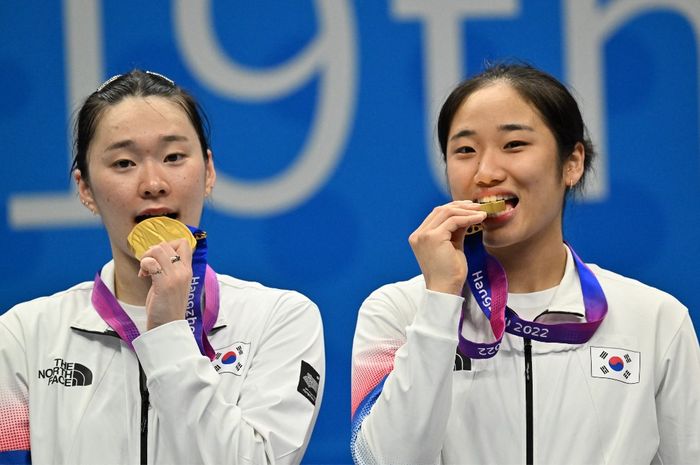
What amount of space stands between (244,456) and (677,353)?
1088mm

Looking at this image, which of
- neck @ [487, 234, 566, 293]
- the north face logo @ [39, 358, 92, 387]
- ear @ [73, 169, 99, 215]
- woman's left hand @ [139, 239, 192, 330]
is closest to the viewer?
woman's left hand @ [139, 239, 192, 330]

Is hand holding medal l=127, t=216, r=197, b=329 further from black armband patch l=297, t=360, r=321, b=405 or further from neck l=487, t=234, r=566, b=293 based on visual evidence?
neck l=487, t=234, r=566, b=293

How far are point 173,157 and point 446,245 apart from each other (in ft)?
2.53

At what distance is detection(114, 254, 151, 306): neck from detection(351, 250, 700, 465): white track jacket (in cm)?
59

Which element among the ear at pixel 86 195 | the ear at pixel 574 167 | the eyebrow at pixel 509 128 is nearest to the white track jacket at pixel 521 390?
the ear at pixel 574 167

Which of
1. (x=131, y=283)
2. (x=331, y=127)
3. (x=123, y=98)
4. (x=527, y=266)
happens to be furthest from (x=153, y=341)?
(x=331, y=127)

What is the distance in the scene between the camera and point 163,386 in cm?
266

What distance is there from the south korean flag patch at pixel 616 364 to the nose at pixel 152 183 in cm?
115

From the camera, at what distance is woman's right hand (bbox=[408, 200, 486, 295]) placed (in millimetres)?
2727

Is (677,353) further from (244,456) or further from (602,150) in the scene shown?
(602,150)

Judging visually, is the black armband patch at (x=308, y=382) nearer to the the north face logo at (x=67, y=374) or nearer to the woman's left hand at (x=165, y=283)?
the woman's left hand at (x=165, y=283)

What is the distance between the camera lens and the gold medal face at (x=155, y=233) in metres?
2.86

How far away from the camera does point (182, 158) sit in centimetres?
300

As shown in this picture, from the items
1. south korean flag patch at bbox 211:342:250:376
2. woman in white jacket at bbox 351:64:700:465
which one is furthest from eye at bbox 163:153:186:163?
woman in white jacket at bbox 351:64:700:465
